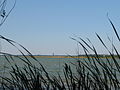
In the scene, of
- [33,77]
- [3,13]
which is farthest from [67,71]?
[3,13]

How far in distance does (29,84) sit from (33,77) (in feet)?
0.21

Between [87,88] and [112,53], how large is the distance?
270mm

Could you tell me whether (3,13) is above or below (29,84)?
above

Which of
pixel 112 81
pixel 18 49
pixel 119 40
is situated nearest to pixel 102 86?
pixel 112 81

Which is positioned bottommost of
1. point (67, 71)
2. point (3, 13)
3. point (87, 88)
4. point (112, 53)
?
point (87, 88)

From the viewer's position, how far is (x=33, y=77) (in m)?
1.59

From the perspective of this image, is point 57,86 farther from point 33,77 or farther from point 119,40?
point 119,40

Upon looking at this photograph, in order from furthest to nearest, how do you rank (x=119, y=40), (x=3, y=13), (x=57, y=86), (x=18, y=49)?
(x=3, y=13)
(x=57, y=86)
(x=18, y=49)
(x=119, y=40)

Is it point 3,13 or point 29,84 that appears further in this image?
point 3,13

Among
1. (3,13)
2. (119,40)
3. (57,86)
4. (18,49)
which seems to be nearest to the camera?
(119,40)

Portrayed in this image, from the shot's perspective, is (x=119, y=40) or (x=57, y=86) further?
(x=57, y=86)

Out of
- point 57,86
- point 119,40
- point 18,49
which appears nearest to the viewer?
point 119,40

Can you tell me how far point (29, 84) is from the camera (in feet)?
5.05

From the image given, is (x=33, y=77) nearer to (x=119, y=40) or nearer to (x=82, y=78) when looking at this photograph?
(x=82, y=78)
